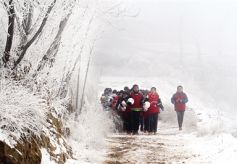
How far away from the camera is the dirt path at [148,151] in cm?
1009

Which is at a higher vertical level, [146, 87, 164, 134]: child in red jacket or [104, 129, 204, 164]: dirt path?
[146, 87, 164, 134]: child in red jacket

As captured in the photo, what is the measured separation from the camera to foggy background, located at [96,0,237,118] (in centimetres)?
5762

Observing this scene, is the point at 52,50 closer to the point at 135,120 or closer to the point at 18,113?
the point at 18,113

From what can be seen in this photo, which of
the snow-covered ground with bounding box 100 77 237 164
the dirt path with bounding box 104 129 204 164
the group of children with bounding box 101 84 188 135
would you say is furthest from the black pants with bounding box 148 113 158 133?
the dirt path with bounding box 104 129 204 164

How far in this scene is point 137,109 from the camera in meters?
15.8

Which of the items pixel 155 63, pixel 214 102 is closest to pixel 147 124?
pixel 214 102

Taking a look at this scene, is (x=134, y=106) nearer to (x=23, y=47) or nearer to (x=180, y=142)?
(x=180, y=142)

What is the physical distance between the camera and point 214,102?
5059 cm

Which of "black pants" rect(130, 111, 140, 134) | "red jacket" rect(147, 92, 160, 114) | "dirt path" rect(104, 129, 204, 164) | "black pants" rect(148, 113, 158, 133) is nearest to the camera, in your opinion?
"dirt path" rect(104, 129, 204, 164)

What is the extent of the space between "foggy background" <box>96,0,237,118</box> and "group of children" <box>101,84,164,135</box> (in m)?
19.5

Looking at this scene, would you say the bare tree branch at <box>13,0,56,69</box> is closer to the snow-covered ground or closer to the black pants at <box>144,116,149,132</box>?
the snow-covered ground

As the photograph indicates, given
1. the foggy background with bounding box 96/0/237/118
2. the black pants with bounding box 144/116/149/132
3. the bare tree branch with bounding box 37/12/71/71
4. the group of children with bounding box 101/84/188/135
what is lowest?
the black pants with bounding box 144/116/149/132

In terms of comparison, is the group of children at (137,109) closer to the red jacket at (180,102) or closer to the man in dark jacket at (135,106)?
the man in dark jacket at (135,106)

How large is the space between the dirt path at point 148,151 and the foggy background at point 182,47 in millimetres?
22778
